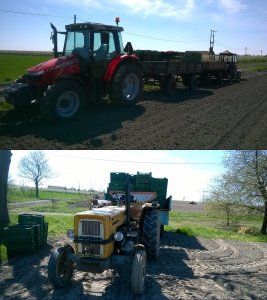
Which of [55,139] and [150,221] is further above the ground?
[55,139]

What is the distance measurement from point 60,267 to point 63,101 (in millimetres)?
4200

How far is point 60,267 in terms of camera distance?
602 centimetres

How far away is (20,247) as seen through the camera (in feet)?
26.6

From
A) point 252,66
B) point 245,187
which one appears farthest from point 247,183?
point 252,66

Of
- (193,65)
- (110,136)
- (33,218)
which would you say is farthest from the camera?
(193,65)

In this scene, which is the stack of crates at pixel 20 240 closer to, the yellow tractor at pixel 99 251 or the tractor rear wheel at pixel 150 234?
the yellow tractor at pixel 99 251

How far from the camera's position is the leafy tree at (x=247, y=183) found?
56.7 feet

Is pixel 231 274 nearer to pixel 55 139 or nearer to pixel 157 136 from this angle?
pixel 157 136

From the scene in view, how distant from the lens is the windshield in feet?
33.1

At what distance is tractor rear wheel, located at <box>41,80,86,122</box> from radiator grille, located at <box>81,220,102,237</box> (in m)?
3.34

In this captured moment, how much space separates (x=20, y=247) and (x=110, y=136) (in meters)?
3.18

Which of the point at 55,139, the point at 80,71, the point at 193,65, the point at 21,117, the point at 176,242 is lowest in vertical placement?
the point at 176,242

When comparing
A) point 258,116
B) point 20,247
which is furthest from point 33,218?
point 258,116

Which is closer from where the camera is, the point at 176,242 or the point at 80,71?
the point at 80,71
